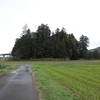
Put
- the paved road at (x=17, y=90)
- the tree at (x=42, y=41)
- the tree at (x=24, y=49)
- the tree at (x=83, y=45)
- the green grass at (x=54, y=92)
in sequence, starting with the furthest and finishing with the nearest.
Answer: the tree at (x=83, y=45)
the tree at (x=24, y=49)
the tree at (x=42, y=41)
the paved road at (x=17, y=90)
the green grass at (x=54, y=92)

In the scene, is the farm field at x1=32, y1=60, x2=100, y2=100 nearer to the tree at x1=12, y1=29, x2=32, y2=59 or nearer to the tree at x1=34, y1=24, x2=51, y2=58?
the tree at x1=34, y1=24, x2=51, y2=58

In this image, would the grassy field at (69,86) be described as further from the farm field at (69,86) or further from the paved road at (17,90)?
the paved road at (17,90)

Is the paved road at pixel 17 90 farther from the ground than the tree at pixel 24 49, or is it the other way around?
the tree at pixel 24 49

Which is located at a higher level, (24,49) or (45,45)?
(45,45)

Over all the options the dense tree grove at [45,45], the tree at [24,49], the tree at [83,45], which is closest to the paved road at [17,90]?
the dense tree grove at [45,45]

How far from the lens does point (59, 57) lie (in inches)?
2554

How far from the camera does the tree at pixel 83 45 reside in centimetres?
7912

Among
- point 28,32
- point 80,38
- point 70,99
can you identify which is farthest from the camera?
point 80,38

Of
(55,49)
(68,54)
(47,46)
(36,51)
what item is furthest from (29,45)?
(68,54)

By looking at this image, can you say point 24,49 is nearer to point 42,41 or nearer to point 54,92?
point 42,41

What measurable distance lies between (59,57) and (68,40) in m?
12.0

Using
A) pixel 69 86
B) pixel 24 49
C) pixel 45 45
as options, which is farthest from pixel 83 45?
pixel 69 86

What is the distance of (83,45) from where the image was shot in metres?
82.2

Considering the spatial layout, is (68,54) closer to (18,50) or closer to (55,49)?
(55,49)
